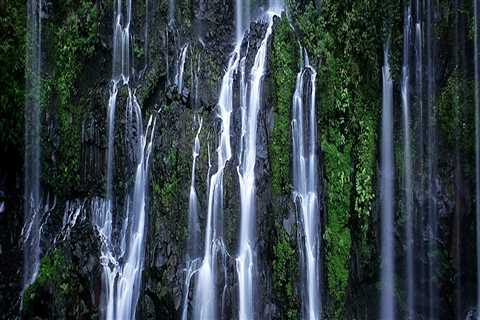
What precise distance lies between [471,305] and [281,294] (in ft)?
13.4

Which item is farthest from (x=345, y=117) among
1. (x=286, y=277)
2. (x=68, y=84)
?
(x=68, y=84)

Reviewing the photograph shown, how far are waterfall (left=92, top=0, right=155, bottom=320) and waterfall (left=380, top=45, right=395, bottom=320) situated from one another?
4973 mm

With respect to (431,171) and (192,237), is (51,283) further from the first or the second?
(431,171)

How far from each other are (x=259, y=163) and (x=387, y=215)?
3023 mm

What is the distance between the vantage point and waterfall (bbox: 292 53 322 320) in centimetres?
1156

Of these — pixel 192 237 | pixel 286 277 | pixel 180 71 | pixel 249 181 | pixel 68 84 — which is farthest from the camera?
pixel 68 84

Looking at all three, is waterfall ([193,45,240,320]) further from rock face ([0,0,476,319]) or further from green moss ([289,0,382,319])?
green moss ([289,0,382,319])

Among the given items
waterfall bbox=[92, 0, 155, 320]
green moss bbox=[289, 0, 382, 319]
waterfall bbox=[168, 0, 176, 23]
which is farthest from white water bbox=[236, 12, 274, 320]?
waterfall bbox=[168, 0, 176, 23]

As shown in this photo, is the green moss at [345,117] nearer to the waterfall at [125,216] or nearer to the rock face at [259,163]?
the rock face at [259,163]

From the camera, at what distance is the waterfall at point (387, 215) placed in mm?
12523

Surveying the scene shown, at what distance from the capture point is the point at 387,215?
1261 cm

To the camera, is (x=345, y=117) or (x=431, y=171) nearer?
(x=345, y=117)

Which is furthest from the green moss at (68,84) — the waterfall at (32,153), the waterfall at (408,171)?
the waterfall at (408,171)

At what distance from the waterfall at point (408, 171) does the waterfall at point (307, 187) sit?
81.1 inches
